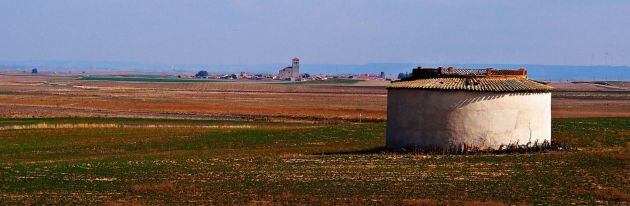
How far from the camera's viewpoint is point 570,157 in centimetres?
3678

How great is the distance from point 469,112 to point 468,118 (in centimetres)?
24

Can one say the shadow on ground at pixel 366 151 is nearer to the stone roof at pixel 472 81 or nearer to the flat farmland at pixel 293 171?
the flat farmland at pixel 293 171

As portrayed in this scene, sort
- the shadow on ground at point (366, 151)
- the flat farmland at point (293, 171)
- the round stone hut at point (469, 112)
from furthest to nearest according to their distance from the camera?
1. the shadow on ground at point (366, 151)
2. the round stone hut at point (469, 112)
3. the flat farmland at point (293, 171)

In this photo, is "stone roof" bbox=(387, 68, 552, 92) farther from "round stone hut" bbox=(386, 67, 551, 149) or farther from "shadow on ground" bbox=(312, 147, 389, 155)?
"shadow on ground" bbox=(312, 147, 389, 155)

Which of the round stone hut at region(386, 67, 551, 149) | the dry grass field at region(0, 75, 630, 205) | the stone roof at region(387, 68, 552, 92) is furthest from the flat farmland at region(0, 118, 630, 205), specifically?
the stone roof at region(387, 68, 552, 92)

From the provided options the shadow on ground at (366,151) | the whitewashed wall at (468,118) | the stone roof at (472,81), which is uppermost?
the stone roof at (472,81)

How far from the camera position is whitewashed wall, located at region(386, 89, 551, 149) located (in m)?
39.2

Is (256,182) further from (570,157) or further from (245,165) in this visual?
(570,157)

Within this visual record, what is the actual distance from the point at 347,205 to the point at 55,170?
41.3 feet

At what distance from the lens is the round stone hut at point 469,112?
129 feet

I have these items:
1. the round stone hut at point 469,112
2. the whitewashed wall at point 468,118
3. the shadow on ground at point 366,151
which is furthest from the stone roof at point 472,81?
the shadow on ground at point 366,151

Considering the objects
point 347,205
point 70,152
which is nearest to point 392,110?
point 70,152

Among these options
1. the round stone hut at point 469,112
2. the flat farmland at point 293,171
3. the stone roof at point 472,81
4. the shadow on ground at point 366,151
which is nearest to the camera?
the flat farmland at point 293,171

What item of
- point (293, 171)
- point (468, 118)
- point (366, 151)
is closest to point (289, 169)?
point (293, 171)
